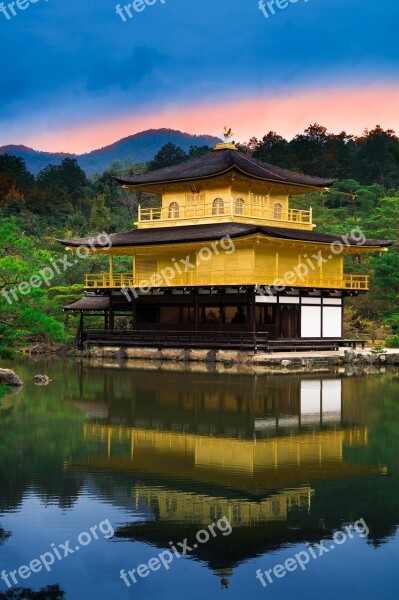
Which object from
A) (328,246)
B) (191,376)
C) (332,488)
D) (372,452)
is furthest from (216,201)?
(332,488)

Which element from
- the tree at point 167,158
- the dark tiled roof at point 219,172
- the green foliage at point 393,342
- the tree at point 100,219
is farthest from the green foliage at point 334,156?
the green foliage at point 393,342

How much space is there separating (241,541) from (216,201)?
3371 centimetres

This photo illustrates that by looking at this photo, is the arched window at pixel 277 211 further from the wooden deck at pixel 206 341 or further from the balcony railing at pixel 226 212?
the wooden deck at pixel 206 341

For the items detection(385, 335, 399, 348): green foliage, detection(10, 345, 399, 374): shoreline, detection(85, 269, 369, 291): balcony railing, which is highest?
detection(85, 269, 369, 291): balcony railing

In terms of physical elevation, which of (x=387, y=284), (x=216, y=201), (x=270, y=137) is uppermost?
(x=270, y=137)

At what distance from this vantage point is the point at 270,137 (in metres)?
95.1

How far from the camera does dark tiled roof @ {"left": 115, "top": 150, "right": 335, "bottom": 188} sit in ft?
137

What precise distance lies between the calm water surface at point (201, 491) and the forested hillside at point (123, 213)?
345 centimetres

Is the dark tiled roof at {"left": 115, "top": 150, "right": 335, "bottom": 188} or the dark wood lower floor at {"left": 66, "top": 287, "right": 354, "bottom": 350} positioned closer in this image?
the dark wood lower floor at {"left": 66, "top": 287, "right": 354, "bottom": 350}

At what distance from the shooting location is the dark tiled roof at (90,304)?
43469 mm

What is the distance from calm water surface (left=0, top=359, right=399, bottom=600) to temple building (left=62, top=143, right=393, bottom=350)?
15734mm

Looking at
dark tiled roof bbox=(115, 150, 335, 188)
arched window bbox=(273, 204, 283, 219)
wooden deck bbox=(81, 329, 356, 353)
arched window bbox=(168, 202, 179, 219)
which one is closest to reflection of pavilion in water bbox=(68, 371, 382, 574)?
wooden deck bbox=(81, 329, 356, 353)

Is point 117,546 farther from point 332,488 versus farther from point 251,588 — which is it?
point 332,488

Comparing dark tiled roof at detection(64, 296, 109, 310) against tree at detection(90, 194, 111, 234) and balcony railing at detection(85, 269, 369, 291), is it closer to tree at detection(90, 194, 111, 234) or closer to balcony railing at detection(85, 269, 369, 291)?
balcony railing at detection(85, 269, 369, 291)
